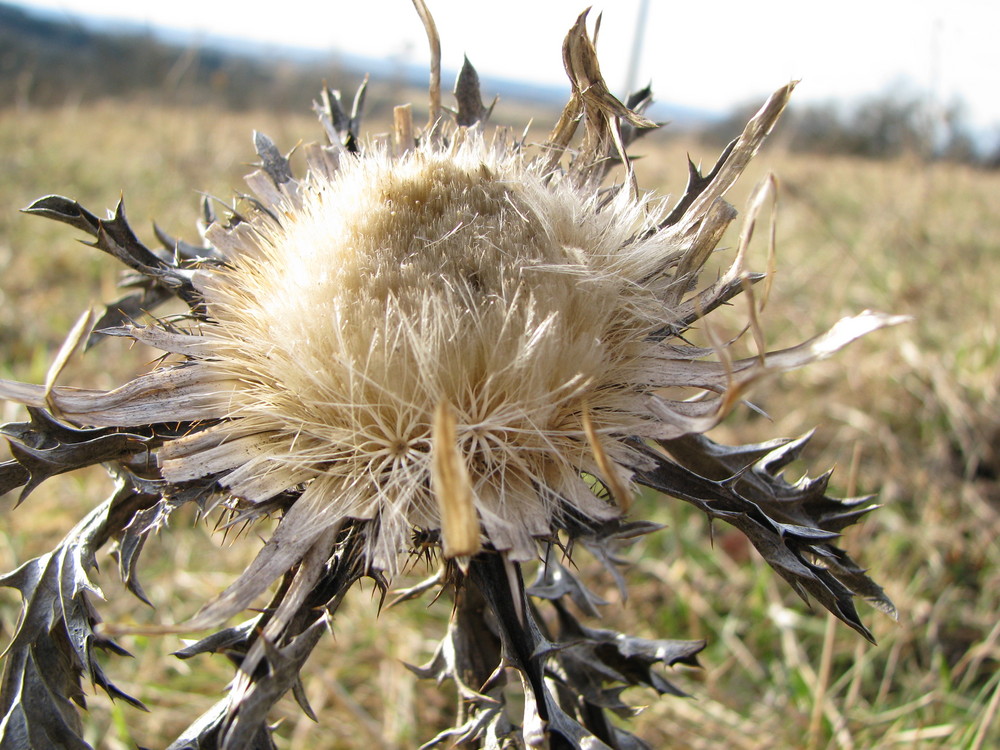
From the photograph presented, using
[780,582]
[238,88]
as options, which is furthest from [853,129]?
[780,582]

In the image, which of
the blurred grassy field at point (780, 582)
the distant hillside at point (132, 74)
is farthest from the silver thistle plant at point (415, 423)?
the distant hillside at point (132, 74)

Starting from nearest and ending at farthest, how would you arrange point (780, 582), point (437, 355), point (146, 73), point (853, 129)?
1. point (437, 355)
2. point (780, 582)
3. point (146, 73)
4. point (853, 129)

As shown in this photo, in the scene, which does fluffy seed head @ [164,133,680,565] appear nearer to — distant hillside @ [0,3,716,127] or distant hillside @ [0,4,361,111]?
distant hillside @ [0,3,716,127]

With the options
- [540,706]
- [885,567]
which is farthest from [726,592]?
[540,706]

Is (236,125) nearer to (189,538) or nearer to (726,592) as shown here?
(189,538)

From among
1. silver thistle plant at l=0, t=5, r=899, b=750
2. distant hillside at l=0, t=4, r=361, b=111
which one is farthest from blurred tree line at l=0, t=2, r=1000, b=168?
silver thistle plant at l=0, t=5, r=899, b=750

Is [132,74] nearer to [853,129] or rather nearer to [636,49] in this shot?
[636,49]
